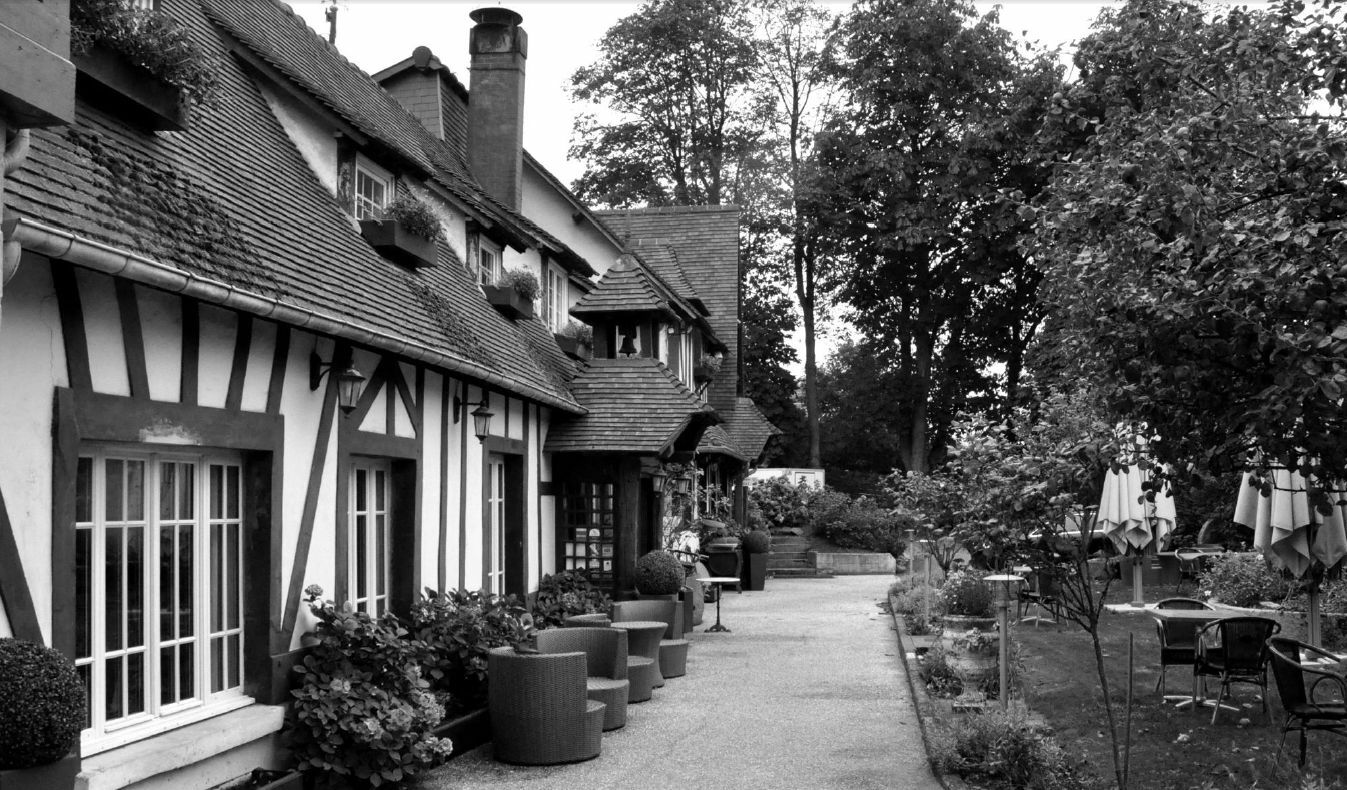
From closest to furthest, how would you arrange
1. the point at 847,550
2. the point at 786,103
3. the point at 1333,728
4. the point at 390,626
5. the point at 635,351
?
1. the point at 1333,728
2. the point at 390,626
3. the point at 635,351
4. the point at 847,550
5. the point at 786,103

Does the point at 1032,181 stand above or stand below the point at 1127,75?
above

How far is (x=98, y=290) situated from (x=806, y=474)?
99.5 ft

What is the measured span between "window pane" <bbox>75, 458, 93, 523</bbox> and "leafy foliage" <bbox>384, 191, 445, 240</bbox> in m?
5.06

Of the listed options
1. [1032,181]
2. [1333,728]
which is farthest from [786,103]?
[1333,728]

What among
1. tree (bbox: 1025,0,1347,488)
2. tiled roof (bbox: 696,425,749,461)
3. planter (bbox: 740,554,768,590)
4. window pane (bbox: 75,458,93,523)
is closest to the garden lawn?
tree (bbox: 1025,0,1347,488)

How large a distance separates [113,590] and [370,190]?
20.3ft

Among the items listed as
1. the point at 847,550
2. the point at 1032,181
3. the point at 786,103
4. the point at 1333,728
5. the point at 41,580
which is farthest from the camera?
the point at 786,103

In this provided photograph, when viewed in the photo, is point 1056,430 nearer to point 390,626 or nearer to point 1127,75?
point 1127,75

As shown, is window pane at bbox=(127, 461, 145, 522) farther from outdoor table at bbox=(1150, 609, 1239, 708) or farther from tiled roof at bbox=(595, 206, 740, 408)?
tiled roof at bbox=(595, 206, 740, 408)

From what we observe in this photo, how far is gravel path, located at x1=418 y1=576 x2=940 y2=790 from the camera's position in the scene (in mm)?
8281

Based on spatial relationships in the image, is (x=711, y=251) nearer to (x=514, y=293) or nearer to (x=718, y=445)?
(x=718, y=445)

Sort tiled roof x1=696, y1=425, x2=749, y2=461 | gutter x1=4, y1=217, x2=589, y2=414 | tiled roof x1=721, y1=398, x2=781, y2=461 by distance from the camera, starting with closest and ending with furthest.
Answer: gutter x1=4, y1=217, x2=589, y2=414, tiled roof x1=696, y1=425, x2=749, y2=461, tiled roof x1=721, y1=398, x2=781, y2=461

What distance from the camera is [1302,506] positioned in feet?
32.4

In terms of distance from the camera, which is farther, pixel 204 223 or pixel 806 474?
pixel 806 474
